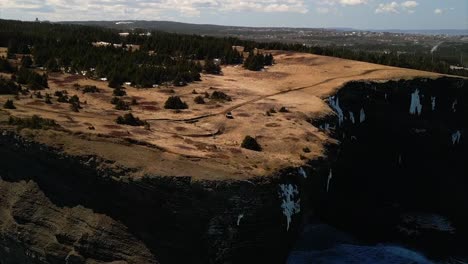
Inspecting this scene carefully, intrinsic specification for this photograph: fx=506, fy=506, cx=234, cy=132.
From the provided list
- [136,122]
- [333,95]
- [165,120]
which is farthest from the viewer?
[333,95]

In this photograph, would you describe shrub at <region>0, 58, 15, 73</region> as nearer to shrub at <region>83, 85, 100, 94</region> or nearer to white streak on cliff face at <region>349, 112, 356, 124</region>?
shrub at <region>83, 85, 100, 94</region>

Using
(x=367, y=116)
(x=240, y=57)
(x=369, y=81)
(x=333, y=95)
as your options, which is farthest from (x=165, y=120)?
(x=240, y=57)

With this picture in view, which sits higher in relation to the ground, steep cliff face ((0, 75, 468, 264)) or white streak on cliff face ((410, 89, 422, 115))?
white streak on cliff face ((410, 89, 422, 115))

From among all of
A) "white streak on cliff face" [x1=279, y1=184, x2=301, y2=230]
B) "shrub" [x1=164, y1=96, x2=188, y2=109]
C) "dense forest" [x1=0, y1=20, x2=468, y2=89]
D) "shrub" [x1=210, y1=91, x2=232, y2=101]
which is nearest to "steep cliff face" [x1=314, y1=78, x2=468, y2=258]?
"shrub" [x1=210, y1=91, x2=232, y2=101]

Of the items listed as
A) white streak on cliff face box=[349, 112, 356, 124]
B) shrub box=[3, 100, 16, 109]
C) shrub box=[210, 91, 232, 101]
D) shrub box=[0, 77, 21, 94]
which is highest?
shrub box=[0, 77, 21, 94]

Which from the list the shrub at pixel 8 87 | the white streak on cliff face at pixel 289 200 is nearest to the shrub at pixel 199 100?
the shrub at pixel 8 87

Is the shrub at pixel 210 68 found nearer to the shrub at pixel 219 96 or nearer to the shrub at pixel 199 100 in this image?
the shrub at pixel 219 96

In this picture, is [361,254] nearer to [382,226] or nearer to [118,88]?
[382,226]
